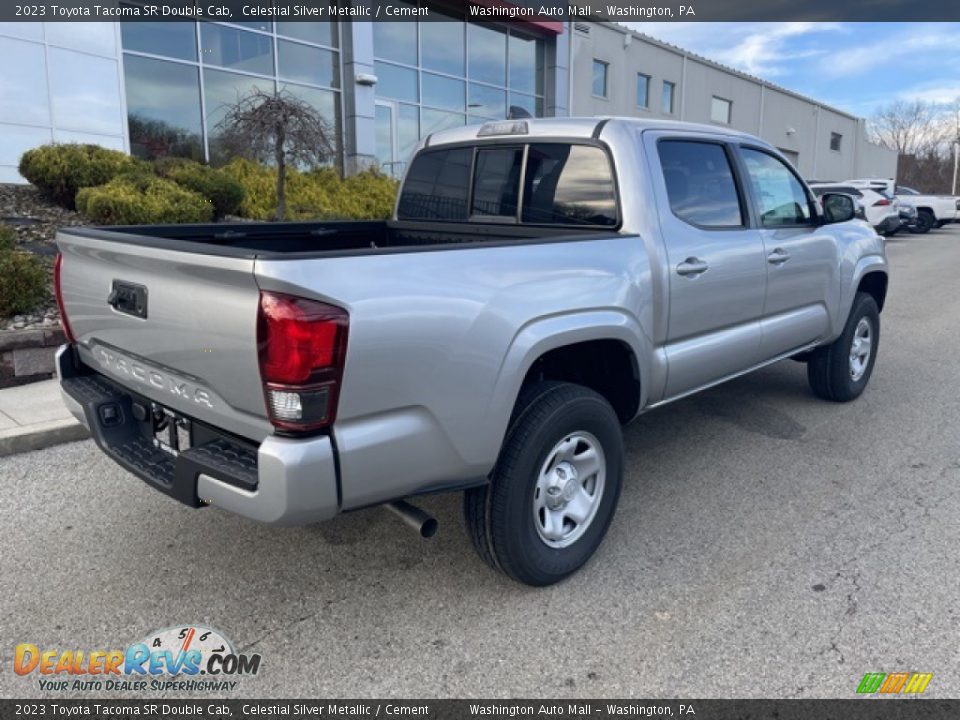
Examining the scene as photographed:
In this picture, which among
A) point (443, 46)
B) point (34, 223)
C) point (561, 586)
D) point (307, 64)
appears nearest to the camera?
point (561, 586)

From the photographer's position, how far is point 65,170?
32.8ft

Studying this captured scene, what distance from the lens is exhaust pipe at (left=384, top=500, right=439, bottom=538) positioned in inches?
105

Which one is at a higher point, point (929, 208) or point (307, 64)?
point (307, 64)

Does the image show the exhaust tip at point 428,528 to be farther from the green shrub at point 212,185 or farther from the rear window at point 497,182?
the green shrub at point 212,185

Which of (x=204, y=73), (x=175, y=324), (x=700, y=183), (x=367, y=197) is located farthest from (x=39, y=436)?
(x=204, y=73)

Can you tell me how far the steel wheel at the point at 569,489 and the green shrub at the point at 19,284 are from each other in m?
5.28

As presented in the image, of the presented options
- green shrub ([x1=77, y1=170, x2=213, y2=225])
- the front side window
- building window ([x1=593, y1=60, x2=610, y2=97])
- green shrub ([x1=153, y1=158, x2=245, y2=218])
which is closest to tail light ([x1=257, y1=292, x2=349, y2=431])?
the front side window

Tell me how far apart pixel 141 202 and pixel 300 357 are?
7.75 m

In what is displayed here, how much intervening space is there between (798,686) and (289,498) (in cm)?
179

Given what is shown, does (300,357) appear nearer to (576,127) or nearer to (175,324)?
(175,324)

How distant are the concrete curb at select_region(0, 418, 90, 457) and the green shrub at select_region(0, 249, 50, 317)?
1.93m

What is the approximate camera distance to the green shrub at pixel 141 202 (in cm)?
875

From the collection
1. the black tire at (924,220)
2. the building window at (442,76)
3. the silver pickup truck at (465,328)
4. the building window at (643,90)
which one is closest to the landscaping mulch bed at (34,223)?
the silver pickup truck at (465,328)

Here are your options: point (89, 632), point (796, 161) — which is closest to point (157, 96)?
point (89, 632)
